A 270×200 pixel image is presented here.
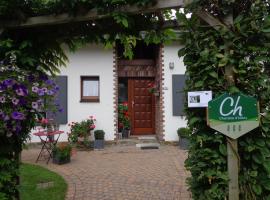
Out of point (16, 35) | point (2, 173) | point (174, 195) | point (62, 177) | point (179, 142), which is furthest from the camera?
point (179, 142)

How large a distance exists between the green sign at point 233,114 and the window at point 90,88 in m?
8.92

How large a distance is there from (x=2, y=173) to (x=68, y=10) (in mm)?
1859

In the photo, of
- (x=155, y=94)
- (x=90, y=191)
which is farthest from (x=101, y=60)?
(x=90, y=191)

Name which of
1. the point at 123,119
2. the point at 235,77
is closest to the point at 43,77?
the point at 235,77

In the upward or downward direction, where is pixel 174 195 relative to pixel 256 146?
downward

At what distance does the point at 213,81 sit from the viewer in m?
3.41

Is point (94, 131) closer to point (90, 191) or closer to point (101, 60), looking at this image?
point (101, 60)

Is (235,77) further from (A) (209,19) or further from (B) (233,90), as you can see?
(A) (209,19)

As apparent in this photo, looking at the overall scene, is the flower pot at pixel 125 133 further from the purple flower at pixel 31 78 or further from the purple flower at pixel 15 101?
the purple flower at pixel 15 101

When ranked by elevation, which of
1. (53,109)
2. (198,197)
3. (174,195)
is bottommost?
(174,195)

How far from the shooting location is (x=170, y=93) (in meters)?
11.8

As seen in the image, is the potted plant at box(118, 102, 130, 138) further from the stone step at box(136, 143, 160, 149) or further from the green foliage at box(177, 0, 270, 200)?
the green foliage at box(177, 0, 270, 200)

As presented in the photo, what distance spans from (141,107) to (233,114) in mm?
9446

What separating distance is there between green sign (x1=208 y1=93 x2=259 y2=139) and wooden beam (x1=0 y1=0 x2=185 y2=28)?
3.25ft
